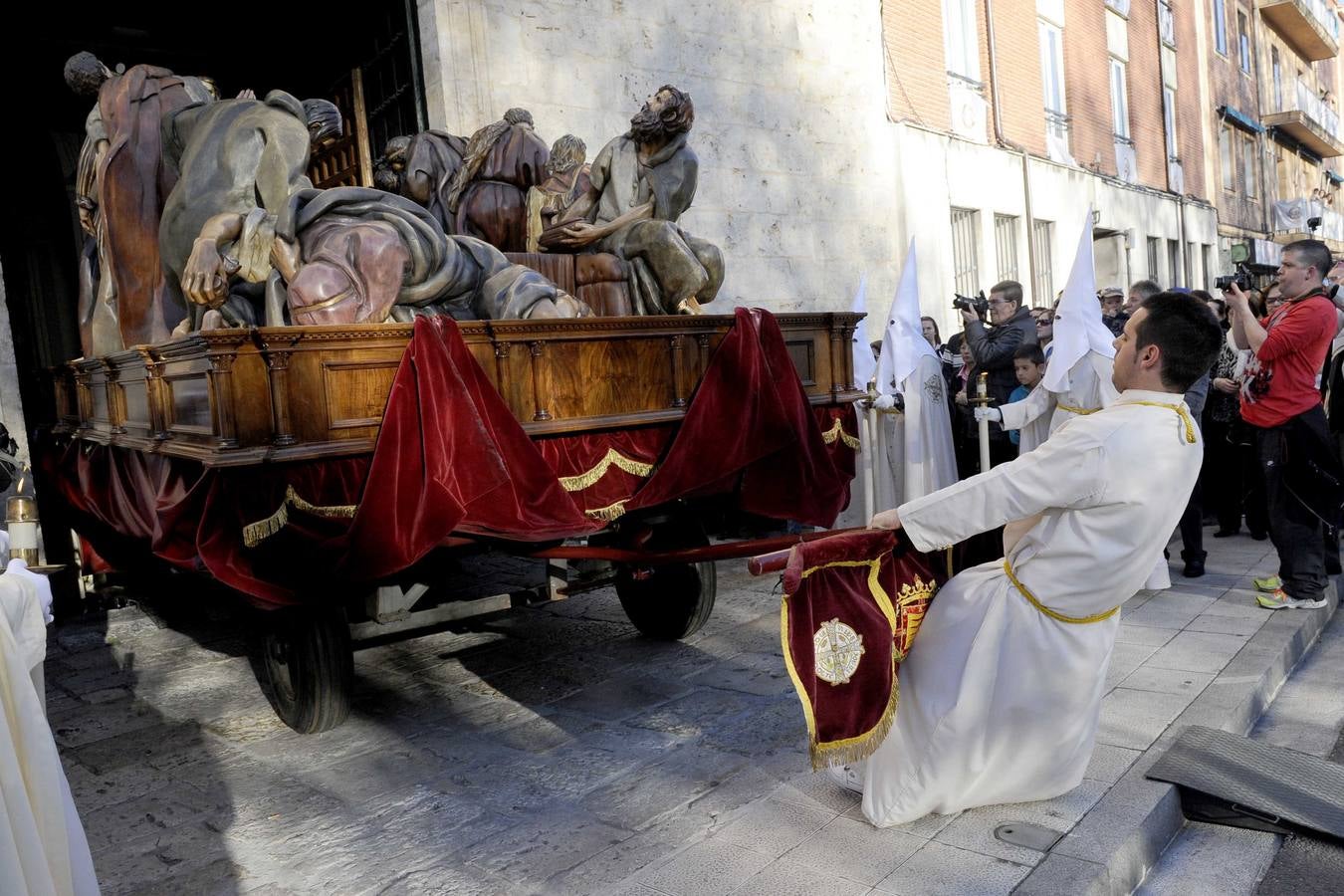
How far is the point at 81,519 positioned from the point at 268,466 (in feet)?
11.1

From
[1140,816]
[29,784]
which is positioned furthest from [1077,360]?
[29,784]

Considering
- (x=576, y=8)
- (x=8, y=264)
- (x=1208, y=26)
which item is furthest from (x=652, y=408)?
(x=1208, y=26)

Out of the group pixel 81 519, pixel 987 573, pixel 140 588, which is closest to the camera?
pixel 987 573

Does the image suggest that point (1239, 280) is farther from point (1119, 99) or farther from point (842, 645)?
point (1119, 99)

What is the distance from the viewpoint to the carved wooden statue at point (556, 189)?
20.3 feet

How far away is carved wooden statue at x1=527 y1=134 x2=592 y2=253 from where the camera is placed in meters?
6.18

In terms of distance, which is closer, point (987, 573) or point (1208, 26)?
point (987, 573)

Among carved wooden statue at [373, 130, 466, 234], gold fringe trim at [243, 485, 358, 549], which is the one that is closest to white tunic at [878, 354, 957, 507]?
carved wooden statue at [373, 130, 466, 234]

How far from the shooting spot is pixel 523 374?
409 cm

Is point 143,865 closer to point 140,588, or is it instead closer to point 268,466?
point 268,466

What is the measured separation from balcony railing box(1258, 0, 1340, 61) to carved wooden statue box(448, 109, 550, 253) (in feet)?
92.0

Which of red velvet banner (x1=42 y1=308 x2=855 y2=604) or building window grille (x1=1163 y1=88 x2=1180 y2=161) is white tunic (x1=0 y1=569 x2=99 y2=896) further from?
building window grille (x1=1163 y1=88 x2=1180 y2=161)

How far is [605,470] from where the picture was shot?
4.23 meters

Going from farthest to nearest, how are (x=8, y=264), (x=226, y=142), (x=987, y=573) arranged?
(x=8, y=264)
(x=226, y=142)
(x=987, y=573)
